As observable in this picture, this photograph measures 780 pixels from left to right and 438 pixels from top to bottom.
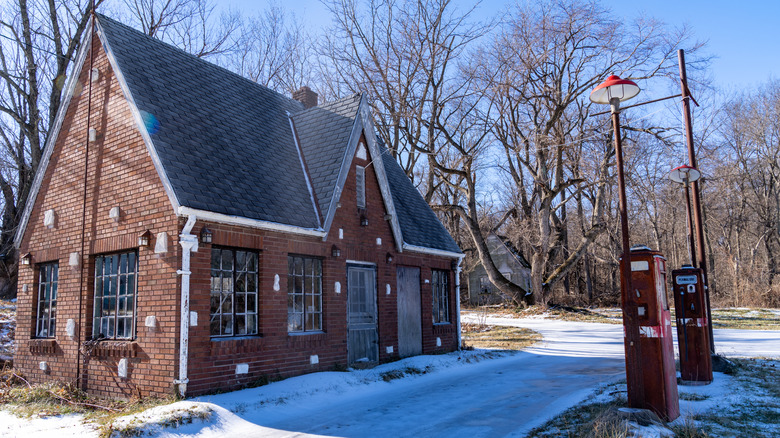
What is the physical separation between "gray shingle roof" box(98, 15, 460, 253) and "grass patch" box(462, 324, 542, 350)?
5.11m

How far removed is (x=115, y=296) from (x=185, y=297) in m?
2.04

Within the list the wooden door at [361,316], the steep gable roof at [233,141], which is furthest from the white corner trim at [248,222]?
the wooden door at [361,316]

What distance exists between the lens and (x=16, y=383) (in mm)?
11492

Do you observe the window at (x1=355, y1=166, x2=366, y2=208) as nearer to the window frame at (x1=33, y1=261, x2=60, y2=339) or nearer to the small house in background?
the window frame at (x1=33, y1=261, x2=60, y2=339)

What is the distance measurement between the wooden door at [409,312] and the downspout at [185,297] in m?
6.30

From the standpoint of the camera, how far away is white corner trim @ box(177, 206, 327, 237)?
889cm

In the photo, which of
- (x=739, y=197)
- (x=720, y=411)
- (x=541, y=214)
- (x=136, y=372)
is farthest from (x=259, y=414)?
(x=739, y=197)

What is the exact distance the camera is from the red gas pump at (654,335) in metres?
7.06

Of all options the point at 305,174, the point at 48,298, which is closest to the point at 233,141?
the point at 305,174

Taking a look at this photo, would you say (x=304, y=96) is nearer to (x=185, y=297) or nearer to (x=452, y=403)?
(x=185, y=297)

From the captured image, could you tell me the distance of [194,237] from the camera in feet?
29.5

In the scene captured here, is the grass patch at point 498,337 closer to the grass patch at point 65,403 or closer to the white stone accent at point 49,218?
the grass patch at point 65,403

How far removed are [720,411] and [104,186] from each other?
1071cm

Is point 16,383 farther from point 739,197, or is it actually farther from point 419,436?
point 739,197
